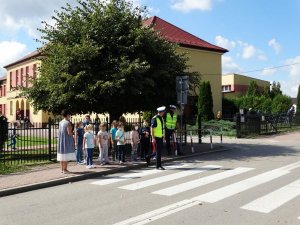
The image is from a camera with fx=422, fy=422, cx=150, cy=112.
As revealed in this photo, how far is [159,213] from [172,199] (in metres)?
1.14

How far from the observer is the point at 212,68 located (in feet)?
131

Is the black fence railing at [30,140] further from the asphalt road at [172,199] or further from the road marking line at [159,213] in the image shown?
the road marking line at [159,213]

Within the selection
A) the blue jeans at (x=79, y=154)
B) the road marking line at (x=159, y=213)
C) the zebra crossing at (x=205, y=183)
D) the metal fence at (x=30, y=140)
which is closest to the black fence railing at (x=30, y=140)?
the metal fence at (x=30, y=140)

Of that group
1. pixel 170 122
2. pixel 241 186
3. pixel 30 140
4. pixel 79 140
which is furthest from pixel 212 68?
pixel 241 186

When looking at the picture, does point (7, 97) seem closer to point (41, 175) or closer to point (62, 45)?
point (62, 45)

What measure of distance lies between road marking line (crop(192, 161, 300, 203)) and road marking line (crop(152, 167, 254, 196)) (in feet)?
2.15

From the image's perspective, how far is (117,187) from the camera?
32.0 ft

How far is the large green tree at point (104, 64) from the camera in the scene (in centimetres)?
1512

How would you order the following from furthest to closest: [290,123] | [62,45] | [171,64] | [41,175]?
[290,123], [171,64], [62,45], [41,175]

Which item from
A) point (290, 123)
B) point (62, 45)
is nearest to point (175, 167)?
point (62, 45)

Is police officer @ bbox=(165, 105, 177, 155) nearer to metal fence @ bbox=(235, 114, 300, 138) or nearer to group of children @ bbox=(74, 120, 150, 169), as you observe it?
group of children @ bbox=(74, 120, 150, 169)

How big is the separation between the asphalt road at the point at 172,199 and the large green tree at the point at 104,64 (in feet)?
13.0

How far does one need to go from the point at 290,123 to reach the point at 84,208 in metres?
26.8

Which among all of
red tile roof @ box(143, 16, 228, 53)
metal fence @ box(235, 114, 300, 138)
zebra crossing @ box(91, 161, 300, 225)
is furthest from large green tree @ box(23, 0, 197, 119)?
red tile roof @ box(143, 16, 228, 53)
